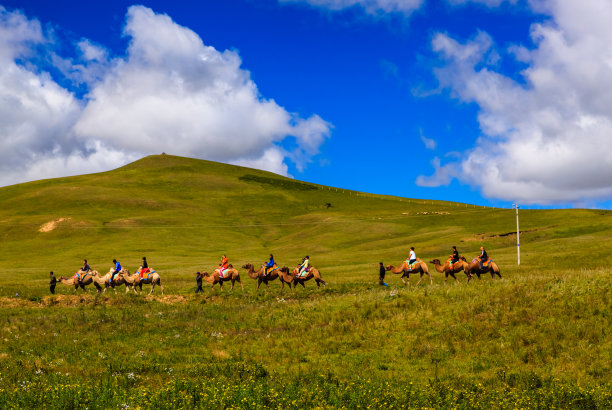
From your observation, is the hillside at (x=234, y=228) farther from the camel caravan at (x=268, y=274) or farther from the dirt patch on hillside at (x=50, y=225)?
the camel caravan at (x=268, y=274)

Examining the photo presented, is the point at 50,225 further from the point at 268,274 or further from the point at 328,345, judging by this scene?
the point at 328,345

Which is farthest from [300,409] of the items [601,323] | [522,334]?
[601,323]

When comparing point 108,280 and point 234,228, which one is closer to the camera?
point 108,280

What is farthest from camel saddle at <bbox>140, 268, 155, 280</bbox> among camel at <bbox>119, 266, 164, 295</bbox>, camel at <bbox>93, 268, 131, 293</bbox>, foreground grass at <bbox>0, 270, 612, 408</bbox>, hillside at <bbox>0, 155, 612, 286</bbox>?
hillside at <bbox>0, 155, 612, 286</bbox>

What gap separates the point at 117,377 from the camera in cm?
1511

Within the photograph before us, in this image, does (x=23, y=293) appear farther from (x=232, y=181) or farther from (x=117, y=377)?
(x=232, y=181)

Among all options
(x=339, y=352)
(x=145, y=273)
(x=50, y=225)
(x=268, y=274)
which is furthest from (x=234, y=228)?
(x=339, y=352)

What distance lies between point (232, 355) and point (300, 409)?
6.85 m

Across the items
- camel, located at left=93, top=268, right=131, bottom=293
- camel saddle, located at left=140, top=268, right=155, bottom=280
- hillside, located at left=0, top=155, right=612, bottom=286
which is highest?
hillside, located at left=0, top=155, right=612, bottom=286

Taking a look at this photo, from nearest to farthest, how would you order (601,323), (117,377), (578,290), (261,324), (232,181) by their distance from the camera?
(117,377) < (601,323) < (578,290) < (261,324) < (232,181)

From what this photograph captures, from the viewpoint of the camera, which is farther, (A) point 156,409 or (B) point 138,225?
(B) point 138,225

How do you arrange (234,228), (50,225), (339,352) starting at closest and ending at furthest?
(339,352) → (50,225) → (234,228)

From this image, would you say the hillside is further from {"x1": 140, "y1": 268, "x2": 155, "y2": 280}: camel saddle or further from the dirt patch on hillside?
{"x1": 140, "y1": 268, "x2": 155, "y2": 280}: camel saddle

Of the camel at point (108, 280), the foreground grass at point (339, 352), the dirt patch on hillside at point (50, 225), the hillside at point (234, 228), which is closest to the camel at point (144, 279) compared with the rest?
the camel at point (108, 280)
